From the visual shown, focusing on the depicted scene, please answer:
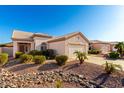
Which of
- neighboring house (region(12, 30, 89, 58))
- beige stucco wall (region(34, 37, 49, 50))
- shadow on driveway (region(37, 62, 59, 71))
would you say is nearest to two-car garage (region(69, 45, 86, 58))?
neighboring house (region(12, 30, 89, 58))

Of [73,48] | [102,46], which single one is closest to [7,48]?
[73,48]

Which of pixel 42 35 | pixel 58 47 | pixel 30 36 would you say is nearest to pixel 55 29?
pixel 58 47

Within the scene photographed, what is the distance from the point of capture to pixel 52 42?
16.3 metres

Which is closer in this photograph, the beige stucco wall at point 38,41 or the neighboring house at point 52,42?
the neighboring house at point 52,42

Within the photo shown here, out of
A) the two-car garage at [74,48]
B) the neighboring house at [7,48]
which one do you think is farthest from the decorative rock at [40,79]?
the neighboring house at [7,48]

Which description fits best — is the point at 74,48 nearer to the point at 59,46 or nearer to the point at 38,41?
the point at 59,46

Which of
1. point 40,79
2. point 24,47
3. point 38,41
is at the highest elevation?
point 38,41

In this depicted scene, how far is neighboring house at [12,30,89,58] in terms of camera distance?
571 inches

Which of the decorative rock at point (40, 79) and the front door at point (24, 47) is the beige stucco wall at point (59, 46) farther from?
the decorative rock at point (40, 79)

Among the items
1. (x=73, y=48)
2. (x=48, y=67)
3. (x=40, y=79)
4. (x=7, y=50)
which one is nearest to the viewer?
(x=40, y=79)

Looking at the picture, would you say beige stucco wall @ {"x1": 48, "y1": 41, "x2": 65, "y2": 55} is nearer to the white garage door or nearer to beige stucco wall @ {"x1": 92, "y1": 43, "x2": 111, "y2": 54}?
the white garage door

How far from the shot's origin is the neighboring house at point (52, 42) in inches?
571
